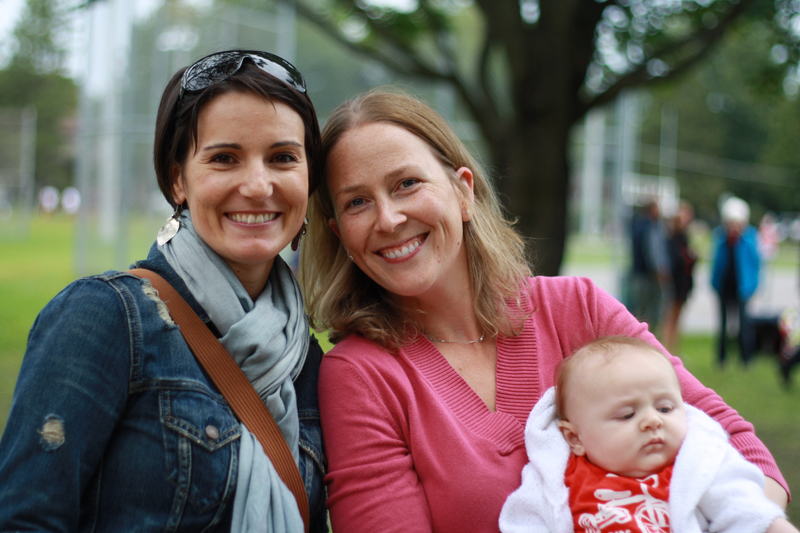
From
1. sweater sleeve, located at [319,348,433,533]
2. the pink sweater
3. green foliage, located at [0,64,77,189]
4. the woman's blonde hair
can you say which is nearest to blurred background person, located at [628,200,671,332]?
the woman's blonde hair

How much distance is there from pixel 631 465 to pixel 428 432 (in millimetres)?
583

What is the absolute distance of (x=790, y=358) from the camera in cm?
816

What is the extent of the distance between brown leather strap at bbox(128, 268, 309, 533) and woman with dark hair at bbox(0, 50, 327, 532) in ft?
0.09

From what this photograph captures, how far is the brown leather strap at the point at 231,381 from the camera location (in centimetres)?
183

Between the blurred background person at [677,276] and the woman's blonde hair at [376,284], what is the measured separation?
8.31 meters

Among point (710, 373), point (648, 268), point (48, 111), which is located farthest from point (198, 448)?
point (48, 111)

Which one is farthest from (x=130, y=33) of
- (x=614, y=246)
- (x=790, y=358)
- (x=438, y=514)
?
(x=438, y=514)

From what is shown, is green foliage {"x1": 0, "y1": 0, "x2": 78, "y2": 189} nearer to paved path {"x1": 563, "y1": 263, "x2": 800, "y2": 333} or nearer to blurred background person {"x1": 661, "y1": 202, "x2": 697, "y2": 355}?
paved path {"x1": 563, "y1": 263, "x2": 800, "y2": 333}

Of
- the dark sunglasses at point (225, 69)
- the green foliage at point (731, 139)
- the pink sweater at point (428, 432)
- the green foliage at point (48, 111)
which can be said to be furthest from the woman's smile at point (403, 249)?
the green foliage at point (48, 111)

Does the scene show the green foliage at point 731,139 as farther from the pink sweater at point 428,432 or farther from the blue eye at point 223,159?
the blue eye at point 223,159

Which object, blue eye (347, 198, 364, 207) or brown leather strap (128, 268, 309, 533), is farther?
blue eye (347, 198, 364, 207)

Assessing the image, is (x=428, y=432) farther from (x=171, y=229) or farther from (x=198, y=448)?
(x=171, y=229)

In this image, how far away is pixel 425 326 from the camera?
8.16 feet

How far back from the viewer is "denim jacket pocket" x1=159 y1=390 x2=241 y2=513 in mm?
1691
